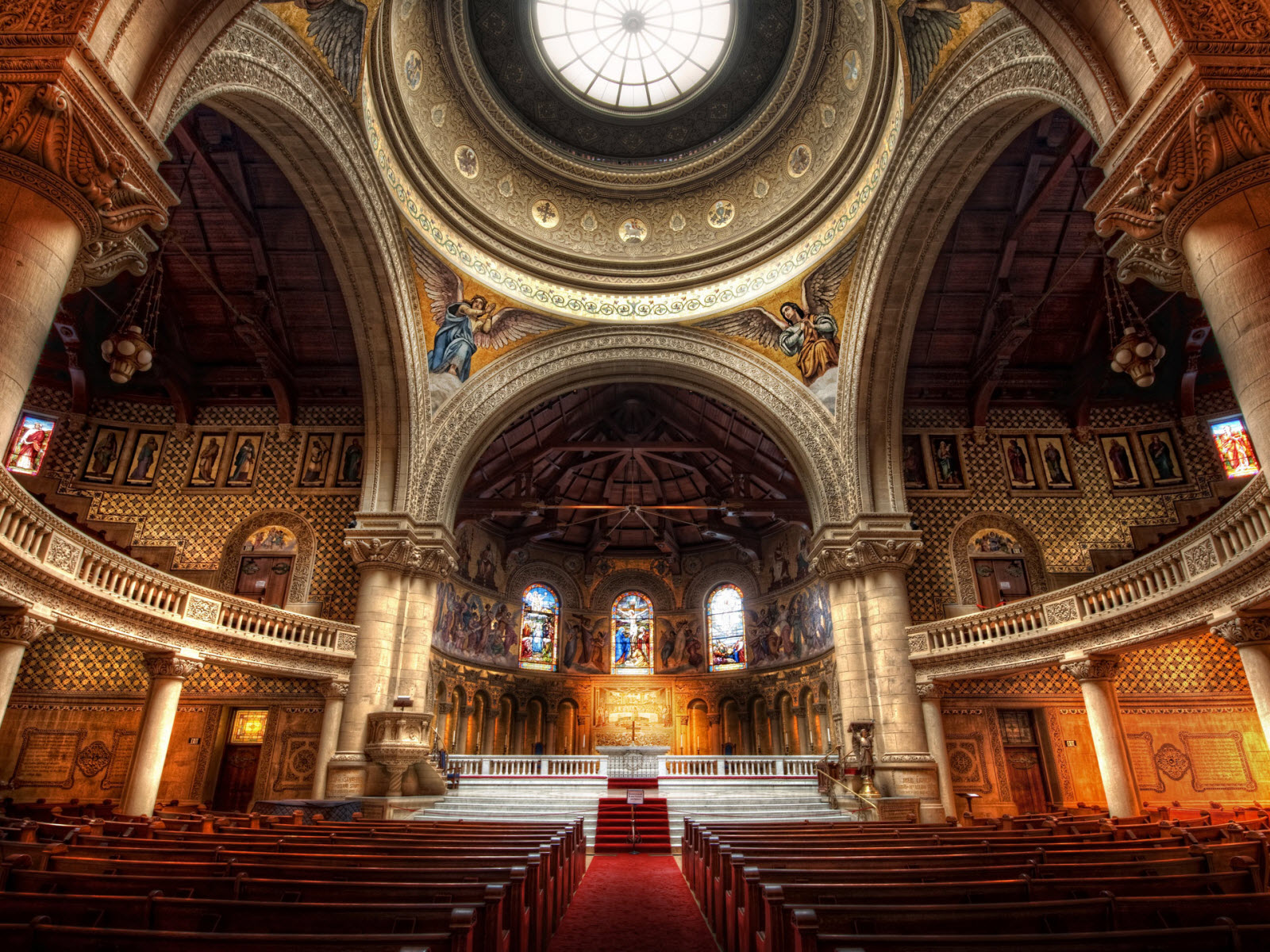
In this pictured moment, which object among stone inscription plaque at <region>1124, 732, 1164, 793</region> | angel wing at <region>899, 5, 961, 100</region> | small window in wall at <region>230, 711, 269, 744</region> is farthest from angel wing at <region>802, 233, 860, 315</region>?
small window in wall at <region>230, 711, 269, 744</region>

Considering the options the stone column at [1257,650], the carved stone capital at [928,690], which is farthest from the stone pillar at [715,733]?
the stone column at [1257,650]

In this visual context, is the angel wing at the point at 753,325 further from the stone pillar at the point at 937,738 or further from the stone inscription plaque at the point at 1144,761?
the stone inscription plaque at the point at 1144,761

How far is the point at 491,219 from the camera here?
56.1ft

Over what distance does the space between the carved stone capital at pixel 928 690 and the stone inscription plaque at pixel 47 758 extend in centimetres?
1816

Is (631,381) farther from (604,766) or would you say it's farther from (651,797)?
(651,797)

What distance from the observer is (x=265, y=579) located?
1694cm

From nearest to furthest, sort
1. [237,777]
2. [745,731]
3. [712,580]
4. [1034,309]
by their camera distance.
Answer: [1034,309] → [237,777] → [745,731] → [712,580]

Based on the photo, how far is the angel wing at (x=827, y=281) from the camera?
15883 millimetres

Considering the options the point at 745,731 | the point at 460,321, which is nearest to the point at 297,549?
the point at 460,321

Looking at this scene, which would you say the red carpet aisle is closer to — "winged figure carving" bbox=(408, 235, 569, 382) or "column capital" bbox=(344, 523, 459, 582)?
"column capital" bbox=(344, 523, 459, 582)

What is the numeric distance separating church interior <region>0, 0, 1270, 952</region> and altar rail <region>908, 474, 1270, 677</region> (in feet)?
0.28

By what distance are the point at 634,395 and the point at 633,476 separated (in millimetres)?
4478

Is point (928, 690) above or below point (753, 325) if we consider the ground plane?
below

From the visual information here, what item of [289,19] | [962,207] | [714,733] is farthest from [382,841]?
[714,733]
